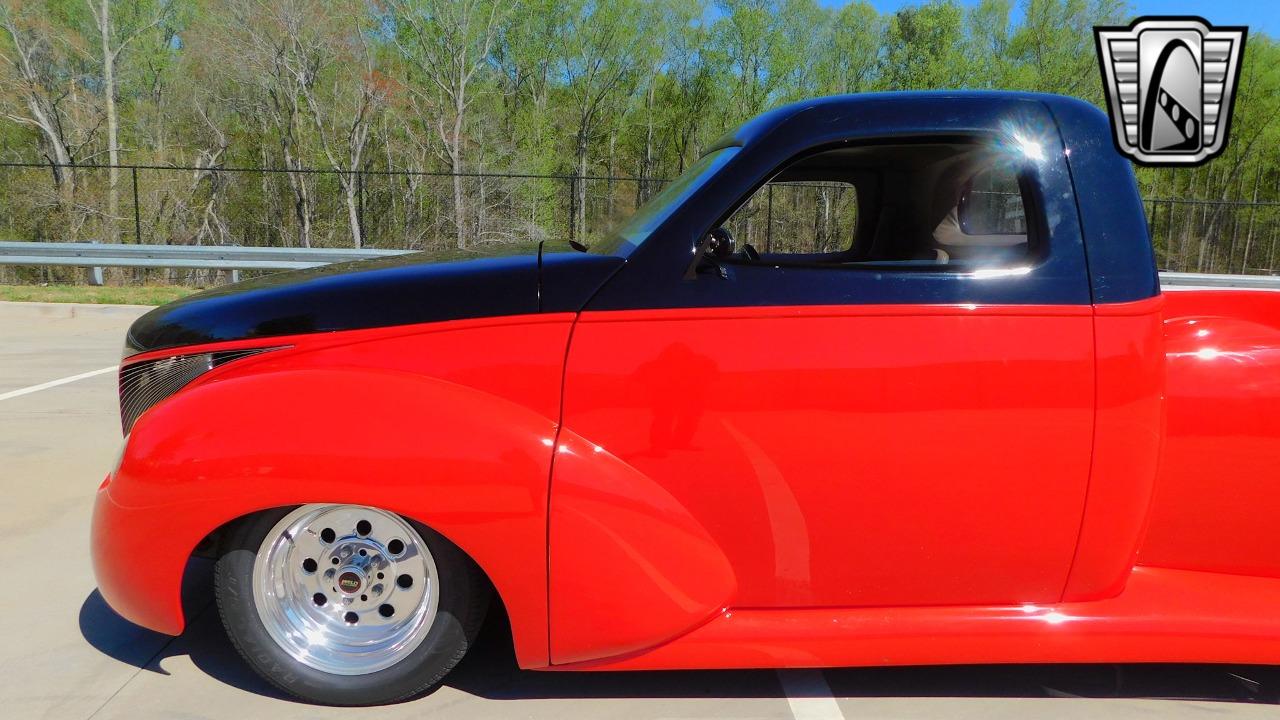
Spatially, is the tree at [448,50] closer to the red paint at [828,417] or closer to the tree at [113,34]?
the tree at [113,34]

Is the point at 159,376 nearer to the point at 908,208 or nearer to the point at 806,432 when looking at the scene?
the point at 806,432

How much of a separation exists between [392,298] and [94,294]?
1186 cm

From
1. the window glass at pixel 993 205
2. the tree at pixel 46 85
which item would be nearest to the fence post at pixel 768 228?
the window glass at pixel 993 205

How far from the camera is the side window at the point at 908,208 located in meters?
2.51

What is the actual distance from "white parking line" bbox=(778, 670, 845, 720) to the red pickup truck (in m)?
0.23

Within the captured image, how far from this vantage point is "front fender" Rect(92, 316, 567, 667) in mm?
2326

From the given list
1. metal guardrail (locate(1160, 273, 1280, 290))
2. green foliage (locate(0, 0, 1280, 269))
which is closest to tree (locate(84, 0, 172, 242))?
green foliage (locate(0, 0, 1280, 269))

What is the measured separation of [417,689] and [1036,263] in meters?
2.12

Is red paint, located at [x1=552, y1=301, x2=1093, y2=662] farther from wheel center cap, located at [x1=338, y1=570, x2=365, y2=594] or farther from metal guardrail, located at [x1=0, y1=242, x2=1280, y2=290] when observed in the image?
metal guardrail, located at [x1=0, y1=242, x2=1280, y2=290]

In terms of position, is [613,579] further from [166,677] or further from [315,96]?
[315,96]

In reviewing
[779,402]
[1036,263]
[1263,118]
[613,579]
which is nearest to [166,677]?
[613,579]

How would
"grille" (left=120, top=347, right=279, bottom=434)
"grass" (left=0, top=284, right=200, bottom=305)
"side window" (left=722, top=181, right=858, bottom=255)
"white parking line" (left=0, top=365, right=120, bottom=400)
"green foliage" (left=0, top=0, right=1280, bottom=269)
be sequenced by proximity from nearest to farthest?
"grille" (left=120, top=347, right=279, bottom=434) < "side window" (left=722, top=181, right=858, bottom=255) < "white parking line" (left=0, top=365, right=120, bottom=400) < "grass" (left=0, top=284, right=200, bottom=305) < "green foliage" (left=0, top=0, right=1280, bottom=269)

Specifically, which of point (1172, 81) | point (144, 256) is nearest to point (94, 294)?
point (144, 256)

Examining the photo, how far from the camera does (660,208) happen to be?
2.70 meters
